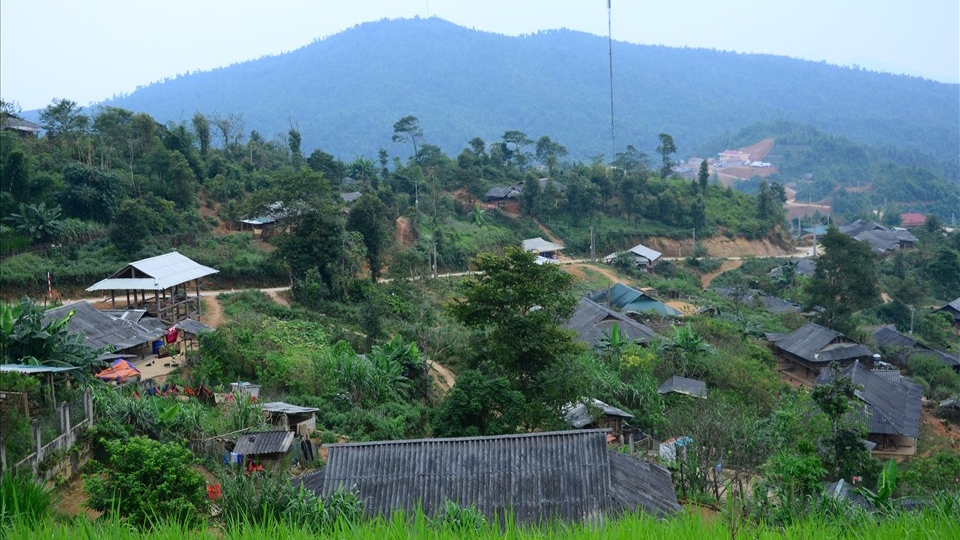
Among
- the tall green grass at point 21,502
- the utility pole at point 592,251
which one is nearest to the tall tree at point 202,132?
the utility pole at point 592,251

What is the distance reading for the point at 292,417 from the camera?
636 inches

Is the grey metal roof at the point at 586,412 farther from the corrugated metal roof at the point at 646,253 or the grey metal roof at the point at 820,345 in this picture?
the corrugated metal roof at the point at 646,253

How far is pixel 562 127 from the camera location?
154 meters

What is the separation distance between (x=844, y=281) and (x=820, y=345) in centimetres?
413

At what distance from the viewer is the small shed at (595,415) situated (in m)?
17.2

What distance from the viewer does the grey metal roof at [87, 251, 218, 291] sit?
71.1ft

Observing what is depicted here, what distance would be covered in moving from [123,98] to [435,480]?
188 metres


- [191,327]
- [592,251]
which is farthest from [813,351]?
[191,327]

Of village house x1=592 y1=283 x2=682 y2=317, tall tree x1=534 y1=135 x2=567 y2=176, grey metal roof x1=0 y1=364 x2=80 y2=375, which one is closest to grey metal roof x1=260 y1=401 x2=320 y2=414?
grey metal roof x1=0 y1=364 x2=80 y2=375

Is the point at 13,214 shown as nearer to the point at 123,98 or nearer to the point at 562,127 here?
the point at 562,127

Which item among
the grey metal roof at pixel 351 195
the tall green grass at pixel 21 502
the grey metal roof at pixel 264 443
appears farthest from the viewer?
the grey metal roof at pixel 351 195

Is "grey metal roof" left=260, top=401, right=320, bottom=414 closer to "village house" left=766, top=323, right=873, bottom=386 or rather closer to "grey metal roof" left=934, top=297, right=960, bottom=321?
"village house" left=766, top=323, right=873, bottom=386

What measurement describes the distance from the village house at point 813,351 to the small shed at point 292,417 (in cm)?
1856

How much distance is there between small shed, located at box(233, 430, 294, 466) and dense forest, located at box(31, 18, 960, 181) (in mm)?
108056
